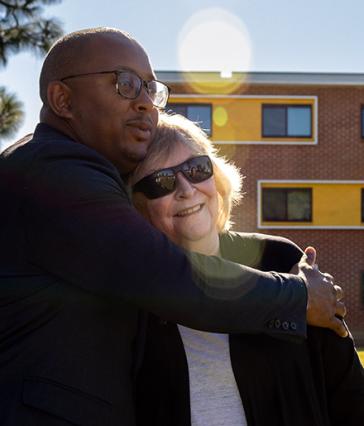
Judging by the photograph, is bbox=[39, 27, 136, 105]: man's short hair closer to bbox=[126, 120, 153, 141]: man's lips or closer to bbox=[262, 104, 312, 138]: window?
bbox=[126, 120, 153, 141]: man's lips

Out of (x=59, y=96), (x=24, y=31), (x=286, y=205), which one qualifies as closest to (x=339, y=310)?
(x=59, y=96)

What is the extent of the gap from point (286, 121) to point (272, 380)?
22.5 metres

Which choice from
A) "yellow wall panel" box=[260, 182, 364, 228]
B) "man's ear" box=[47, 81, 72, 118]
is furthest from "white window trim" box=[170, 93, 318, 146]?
"man's ear" box=[47, 81, 72, 118]

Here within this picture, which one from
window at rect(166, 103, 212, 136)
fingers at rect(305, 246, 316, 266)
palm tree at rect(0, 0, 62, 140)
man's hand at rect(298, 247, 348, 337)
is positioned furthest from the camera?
window at rect(166, 103, 212, 136)

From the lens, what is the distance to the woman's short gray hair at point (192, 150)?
8.43ft

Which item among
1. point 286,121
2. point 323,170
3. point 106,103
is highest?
point 286,121

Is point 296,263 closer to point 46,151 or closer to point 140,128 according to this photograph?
point 140,128

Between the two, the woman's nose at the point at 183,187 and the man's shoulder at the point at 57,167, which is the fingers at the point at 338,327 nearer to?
the woman's nose at the point at 183,187

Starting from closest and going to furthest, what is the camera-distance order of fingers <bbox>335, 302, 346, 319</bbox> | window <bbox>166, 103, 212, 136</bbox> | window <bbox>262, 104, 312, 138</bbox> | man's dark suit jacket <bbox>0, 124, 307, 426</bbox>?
man's dark suit jacket <bbox>0, 124, 307, 426</bbox> < fingers <bbox>335, 302, 346, 319</bbox> < window <bbox>166, 103, 212, 136</bbox> < window <bbox>262, 104, 312, 138</bbox>

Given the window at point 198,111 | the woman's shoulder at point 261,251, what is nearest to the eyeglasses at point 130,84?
the woman's shoulder at point 261,251

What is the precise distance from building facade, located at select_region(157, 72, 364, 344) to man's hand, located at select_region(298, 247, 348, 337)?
21.5 m

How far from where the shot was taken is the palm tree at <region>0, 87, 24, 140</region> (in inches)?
669

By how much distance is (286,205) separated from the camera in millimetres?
24078

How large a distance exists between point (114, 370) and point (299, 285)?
644 millimetres
